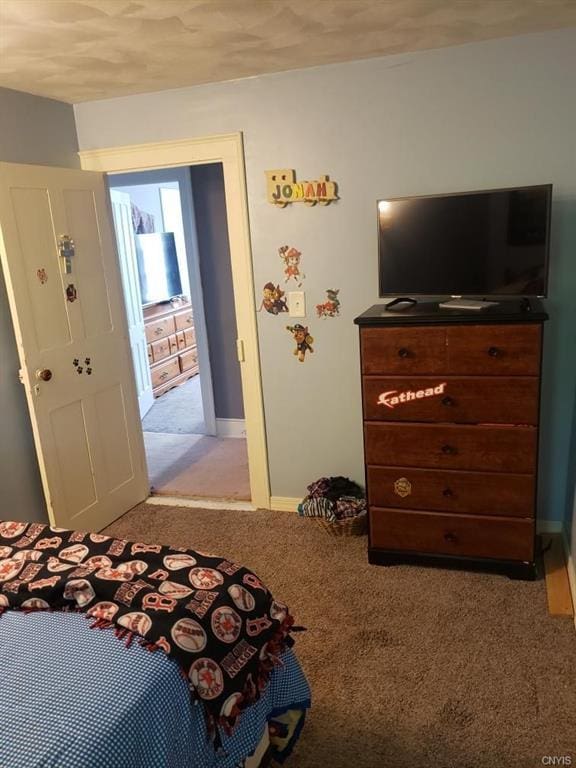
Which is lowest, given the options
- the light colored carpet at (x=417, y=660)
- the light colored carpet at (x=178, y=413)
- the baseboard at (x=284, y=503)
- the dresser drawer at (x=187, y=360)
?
the light colored carpet at (x=178, y=413)

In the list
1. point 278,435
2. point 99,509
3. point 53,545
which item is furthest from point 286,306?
point 53,545

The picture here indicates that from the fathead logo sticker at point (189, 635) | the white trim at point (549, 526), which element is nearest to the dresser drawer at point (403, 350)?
the white trim at point (549, 526)

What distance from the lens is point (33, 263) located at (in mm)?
2828

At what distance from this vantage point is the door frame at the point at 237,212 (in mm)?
3055

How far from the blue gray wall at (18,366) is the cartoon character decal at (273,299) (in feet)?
4.24

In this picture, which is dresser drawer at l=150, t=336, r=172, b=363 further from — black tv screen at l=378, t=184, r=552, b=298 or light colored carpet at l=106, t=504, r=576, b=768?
black tv screen at l=378, t=184, r=552, b=298

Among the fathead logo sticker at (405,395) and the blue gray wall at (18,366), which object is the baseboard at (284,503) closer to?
the fathead logo sticker at (405,395)

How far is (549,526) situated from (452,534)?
640 mm

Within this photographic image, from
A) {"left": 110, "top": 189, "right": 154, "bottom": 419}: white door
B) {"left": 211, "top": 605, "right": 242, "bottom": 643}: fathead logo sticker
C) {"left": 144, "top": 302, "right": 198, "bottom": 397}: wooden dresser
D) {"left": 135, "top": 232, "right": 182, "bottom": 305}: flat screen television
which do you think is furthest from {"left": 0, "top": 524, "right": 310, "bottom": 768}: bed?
{"left": 135, "top": 232, "right": 182, "bottom": 305}: flat screen television

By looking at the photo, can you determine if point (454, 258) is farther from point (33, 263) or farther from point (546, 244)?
point (33, 263)

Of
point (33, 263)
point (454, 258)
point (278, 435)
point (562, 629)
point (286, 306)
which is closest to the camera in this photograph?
point (562, 629)

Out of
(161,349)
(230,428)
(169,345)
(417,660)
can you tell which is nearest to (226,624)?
(417,660)

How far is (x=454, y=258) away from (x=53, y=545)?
1953 mm

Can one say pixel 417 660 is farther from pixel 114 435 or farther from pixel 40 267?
pixel 40 267
